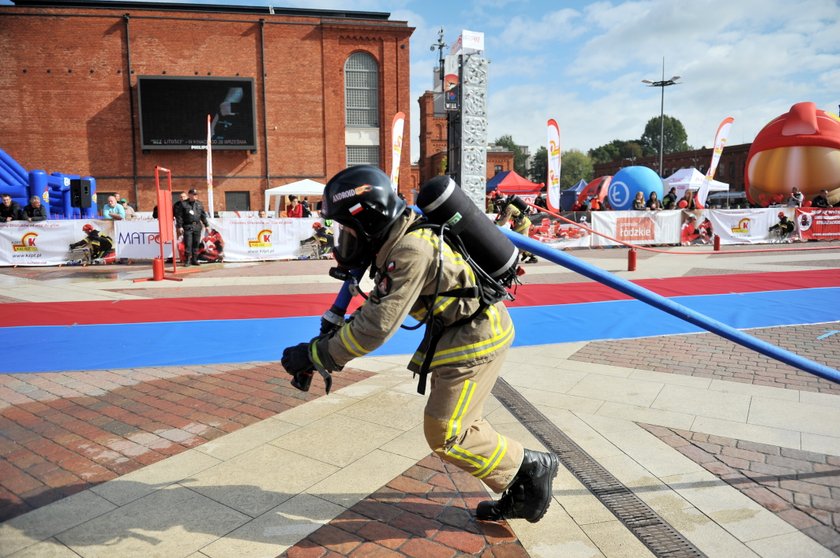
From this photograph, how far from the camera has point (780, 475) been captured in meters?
3.44

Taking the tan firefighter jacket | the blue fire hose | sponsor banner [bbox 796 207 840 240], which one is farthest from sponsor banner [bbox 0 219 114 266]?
sponsor banner [bbox 796 207 840 240]

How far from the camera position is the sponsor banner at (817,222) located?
70.2ft

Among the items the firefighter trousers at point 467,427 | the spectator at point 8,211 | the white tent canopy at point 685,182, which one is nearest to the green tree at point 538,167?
the white tent canopy at point 685,182

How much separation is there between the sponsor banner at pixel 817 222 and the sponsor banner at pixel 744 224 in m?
0.53

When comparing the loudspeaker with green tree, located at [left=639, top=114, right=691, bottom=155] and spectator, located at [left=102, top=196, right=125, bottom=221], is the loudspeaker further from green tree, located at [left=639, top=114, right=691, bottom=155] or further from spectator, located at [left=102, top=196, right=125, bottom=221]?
green tree, located at [left=639, top=114, right=691, bottom=155]

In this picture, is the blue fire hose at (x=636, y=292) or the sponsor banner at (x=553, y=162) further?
the sponsor banner at (x=553, y=162)

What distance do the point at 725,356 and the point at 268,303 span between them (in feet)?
21.9

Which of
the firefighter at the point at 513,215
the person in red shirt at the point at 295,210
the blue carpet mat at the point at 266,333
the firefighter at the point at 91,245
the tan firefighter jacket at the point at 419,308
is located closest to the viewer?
the tan firefighter jacket at the point at 419,308

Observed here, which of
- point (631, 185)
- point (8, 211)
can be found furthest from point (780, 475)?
point (631, 185)

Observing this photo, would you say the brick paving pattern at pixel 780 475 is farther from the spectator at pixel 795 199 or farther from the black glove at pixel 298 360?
the spectator at pixel 795 199

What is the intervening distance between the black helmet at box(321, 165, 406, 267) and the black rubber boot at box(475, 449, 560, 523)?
1346mm

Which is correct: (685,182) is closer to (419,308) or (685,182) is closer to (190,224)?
(190,224)

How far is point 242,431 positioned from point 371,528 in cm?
161

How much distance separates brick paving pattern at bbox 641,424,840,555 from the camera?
9.74 feet
